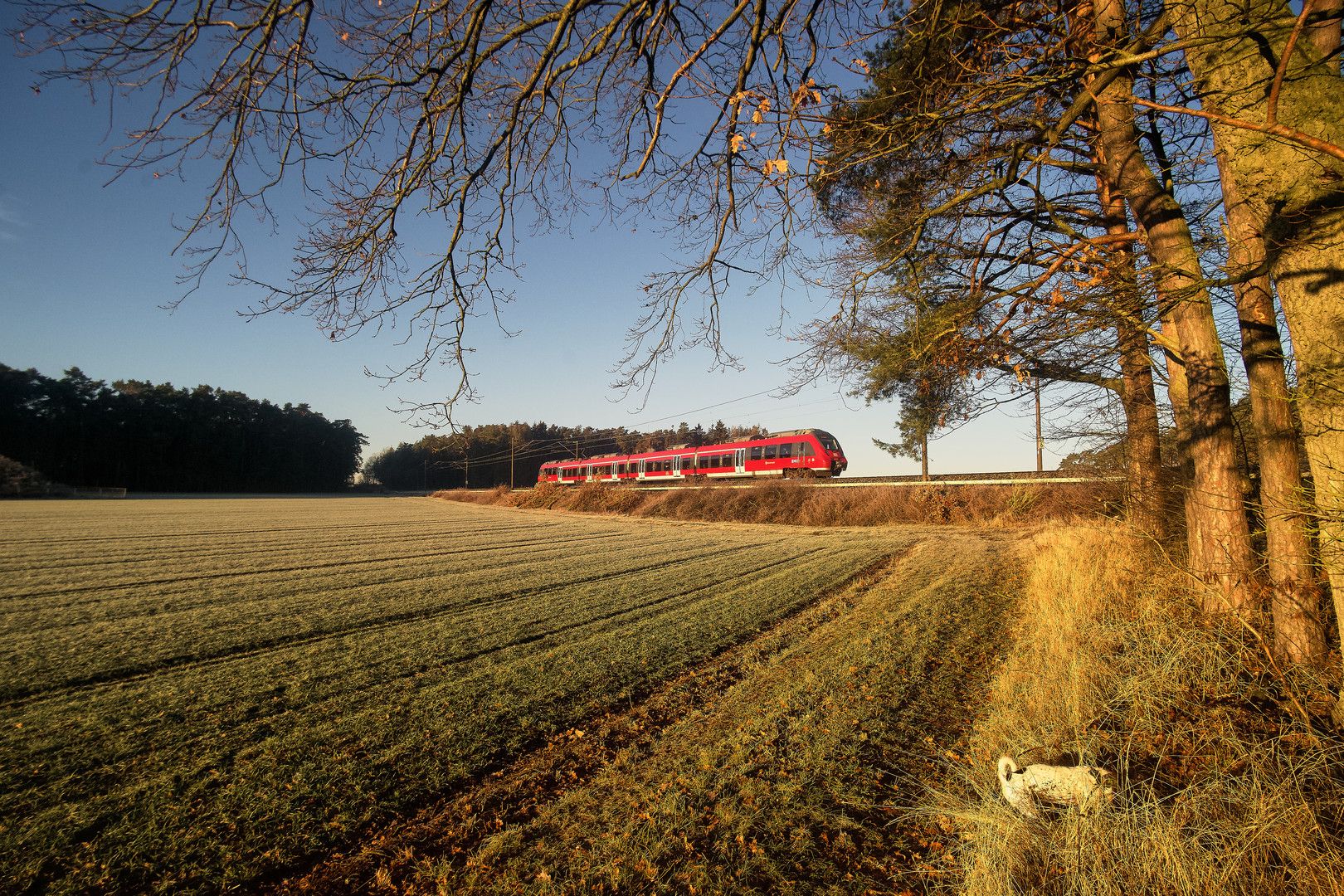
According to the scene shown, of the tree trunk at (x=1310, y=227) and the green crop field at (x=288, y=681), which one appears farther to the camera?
the tree trunk at (x=1310, y=227)

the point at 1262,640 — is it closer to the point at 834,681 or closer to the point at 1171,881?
the point at 1171,881

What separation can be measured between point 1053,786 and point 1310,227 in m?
2.90

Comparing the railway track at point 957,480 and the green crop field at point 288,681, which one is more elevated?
the railway track at point 957,480

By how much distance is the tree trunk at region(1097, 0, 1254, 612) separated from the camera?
3906mm

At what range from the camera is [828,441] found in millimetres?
27531

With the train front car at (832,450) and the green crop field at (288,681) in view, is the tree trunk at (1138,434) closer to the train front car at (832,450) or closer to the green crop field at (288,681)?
the green crop field at (288,681)

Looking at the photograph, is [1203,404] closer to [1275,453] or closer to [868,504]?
[1275,453]

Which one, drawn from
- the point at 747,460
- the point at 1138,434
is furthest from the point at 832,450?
the point at 1138,434

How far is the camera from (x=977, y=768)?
271cm

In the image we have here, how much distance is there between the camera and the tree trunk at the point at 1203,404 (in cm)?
391

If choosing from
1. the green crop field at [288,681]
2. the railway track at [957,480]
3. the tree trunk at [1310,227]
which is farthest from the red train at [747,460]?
the tree trunk at [1310,227]

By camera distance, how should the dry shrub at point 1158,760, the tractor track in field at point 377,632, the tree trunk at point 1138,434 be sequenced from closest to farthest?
the dry shrub at point 1158,760
the tractor track in field at point 377,632
the tree trunk at point 1138,434

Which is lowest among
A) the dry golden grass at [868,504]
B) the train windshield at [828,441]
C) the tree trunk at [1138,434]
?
the dry golden grass at [868,504]

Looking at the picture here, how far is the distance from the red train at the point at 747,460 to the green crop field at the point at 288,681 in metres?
17.0
